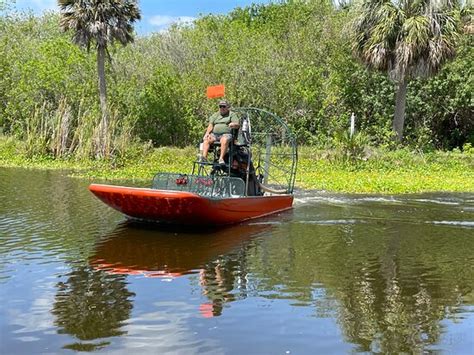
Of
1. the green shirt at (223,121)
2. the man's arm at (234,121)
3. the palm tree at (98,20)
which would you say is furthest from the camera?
the palm tree at (98,20)

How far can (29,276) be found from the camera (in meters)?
7.87

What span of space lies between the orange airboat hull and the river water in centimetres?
28

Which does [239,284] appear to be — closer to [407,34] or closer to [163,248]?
[163,248]

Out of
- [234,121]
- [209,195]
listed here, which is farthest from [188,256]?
[234,121]

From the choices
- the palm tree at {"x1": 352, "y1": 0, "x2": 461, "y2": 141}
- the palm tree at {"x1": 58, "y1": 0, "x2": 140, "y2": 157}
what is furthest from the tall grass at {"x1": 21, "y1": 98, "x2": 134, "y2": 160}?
the palm tree at {"x1": 352, "y1": 0, "x2": 461, "y2": 141}

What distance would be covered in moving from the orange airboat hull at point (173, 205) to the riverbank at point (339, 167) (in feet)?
20.6

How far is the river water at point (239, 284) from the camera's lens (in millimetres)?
5832

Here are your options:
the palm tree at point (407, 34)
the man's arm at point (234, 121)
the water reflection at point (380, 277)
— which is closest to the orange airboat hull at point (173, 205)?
the water reflection at point (380, 277)

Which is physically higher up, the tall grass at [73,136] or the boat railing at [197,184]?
the tall grass at [73,136]

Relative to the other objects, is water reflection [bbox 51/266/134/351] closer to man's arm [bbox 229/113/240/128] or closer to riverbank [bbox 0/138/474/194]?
man's arm [bbox 229/113/240/128]

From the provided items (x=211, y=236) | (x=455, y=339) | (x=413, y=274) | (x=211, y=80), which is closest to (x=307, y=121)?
(x=211, y=80)

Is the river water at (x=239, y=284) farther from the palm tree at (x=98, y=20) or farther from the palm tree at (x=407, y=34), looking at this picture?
the palm tree at (x=98, y=20)

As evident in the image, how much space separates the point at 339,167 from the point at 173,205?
13.2 meters

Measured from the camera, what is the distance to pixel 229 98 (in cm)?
3056
